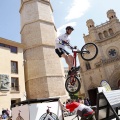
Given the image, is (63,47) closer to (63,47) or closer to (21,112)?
(63,47)

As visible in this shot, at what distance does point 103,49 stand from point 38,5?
17.6 m

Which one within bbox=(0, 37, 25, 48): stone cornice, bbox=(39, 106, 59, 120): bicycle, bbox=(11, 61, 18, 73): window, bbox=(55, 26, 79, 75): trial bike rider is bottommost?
bbox=(39, 106, 59, 120): bicycle

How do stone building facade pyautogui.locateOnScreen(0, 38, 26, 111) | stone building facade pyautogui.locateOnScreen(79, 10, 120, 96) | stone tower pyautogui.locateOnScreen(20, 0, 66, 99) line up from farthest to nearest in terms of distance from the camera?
1. stone building facade pyautogui.locateOnScreen(79, 10, 120, 96)
2. stone tower pyautogui.locateOnScreen(20, 0, 66, 99)
3. stone building facade pyautogui.locateOnScreen(0, 38, 26, 111)

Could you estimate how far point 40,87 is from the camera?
837 inches

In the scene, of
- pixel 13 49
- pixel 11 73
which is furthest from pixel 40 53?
pixel 11 73

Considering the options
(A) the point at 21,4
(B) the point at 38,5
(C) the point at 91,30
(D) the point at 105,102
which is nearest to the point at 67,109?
(D) the point at 105,102

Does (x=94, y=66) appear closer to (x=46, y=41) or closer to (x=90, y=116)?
(x=46, y=41)

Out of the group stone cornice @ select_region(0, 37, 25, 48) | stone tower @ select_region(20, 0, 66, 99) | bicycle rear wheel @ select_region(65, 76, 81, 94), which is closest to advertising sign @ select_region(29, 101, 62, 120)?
bicycle rear wheel @ select_region(65, 76, 81, 94)

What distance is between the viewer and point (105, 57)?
3456 cm

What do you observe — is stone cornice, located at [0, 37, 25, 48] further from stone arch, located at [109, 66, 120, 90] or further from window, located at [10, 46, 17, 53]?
stone arch, located at [109, 66, 120, 90]

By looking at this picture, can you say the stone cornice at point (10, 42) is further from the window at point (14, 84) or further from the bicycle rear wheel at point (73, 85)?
the bicycle rear wheel at point (73, 85)

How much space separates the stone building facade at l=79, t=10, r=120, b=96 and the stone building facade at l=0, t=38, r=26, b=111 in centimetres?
1704

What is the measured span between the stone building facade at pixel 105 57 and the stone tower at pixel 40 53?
12793 millimetres

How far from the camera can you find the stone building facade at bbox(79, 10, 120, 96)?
32.2 meters
